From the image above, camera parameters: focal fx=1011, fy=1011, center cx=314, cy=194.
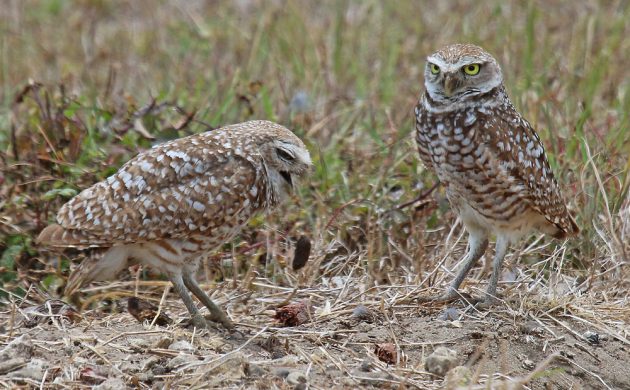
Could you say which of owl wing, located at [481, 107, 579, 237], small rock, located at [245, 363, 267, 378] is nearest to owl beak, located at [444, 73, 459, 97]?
owl wing, located at [481, 107, 579, 237]

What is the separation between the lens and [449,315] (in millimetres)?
4520

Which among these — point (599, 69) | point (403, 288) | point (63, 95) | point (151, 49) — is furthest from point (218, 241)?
point (151, 49)

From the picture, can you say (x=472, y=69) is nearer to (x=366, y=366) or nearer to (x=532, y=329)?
(x=532, y=329)

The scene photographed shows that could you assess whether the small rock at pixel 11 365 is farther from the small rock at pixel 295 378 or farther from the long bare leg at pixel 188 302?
the small rock at pixel 295 378

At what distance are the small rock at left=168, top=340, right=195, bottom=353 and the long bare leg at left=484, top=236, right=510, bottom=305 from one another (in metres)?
1.43

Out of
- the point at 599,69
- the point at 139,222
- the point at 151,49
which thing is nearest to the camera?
the point at 139,222

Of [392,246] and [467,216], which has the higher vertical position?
[467,216]

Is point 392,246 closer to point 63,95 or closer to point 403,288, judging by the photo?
point 403,288

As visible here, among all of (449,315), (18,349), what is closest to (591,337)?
(449,315)

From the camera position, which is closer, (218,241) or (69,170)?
(218,241)

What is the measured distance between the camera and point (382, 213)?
5.32 m

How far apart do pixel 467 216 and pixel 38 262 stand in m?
2.20

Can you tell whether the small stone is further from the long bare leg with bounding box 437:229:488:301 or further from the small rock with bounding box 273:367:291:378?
the small rock with bounding box 273:367:291:378

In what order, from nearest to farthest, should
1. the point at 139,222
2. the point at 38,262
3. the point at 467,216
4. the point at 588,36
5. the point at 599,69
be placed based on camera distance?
the point at 139,222, the point at 467,216, the point at 38,262, the point at 599,69, the point at 588,36
